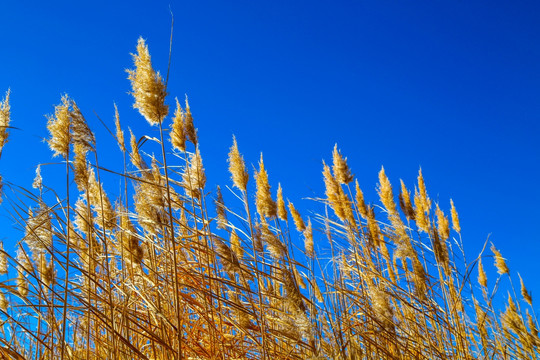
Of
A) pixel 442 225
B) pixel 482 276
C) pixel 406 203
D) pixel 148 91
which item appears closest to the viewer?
pixel 148 91

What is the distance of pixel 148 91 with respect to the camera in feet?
7.42

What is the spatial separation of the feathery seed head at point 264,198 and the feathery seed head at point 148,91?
4.43 feet

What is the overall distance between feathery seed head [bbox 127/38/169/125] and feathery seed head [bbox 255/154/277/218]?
1.35 meters

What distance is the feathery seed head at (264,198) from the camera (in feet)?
11.3

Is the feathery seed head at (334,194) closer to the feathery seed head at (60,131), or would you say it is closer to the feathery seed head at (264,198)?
the feathery seed head at (264,198)

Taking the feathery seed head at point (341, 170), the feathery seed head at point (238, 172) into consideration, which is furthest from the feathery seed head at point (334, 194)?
the feathery seed head at point (238, 172)

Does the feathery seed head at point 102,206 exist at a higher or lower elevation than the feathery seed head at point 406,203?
lower

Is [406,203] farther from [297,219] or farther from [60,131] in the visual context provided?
[60,131]

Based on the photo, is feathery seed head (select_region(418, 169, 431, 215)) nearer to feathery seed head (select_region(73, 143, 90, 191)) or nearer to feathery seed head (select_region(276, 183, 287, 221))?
feathery seed head (select_region(276, 183, 287, 221))

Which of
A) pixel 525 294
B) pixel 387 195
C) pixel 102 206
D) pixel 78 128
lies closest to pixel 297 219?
pixel 387 195

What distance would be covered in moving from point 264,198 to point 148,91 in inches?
58.4

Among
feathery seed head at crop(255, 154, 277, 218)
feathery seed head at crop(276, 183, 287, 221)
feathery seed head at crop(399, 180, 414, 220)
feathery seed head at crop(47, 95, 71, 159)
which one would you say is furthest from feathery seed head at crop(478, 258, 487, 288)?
feathery seed head at crop(47, 95, 71, 159)

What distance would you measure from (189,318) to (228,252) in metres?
0.90

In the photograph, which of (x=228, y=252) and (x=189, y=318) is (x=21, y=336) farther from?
(x=228, y=252)
